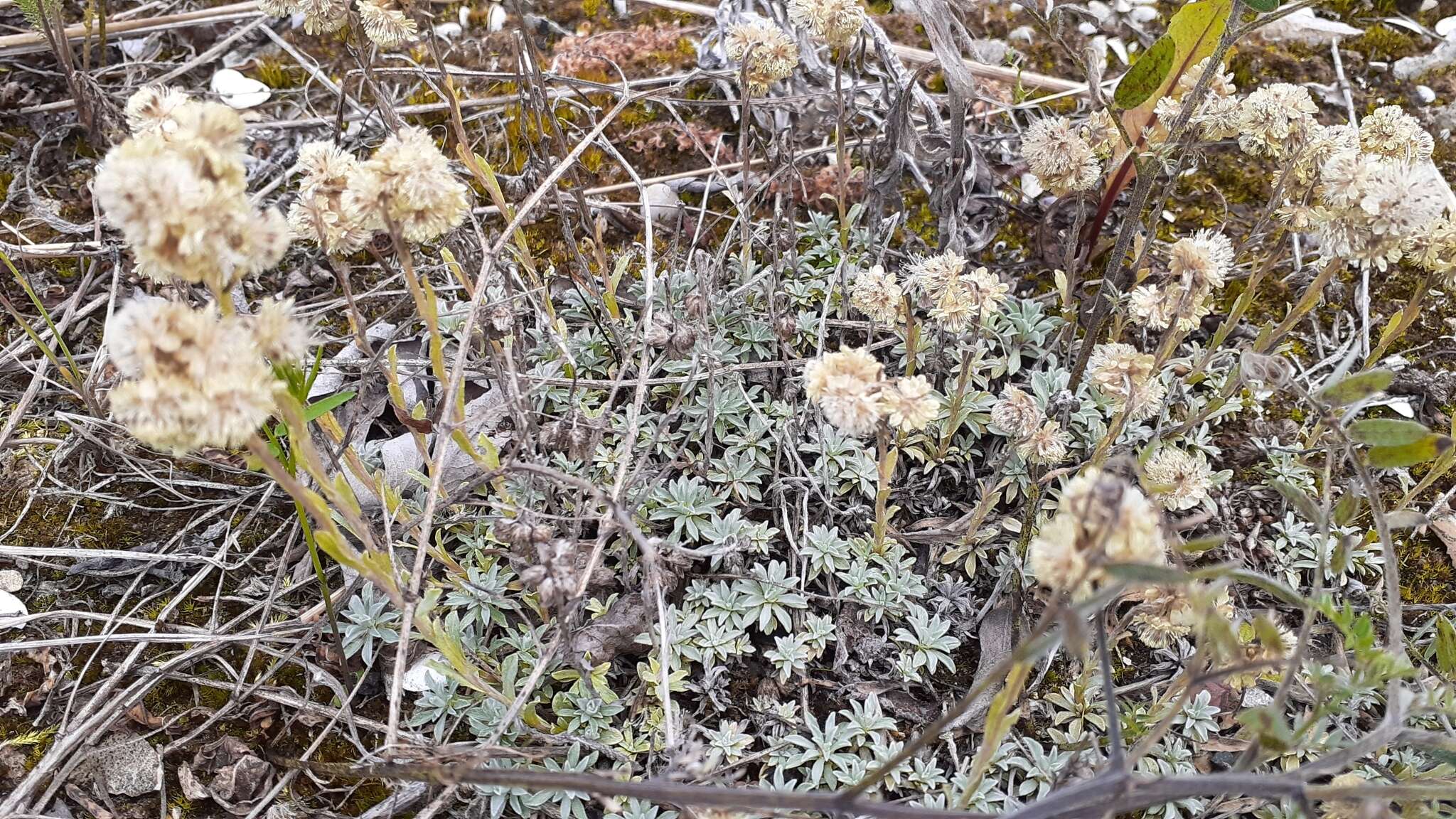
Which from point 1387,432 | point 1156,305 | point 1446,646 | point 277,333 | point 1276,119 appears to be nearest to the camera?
point 277,333

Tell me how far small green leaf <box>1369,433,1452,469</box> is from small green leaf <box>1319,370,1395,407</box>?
0.10m

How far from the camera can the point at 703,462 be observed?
2.50m

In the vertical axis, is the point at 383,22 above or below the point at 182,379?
above

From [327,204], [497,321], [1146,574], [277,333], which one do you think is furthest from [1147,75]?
[277,333]

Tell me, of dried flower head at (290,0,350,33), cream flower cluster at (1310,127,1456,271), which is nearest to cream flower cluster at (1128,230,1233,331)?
cream flower cluster at (1310,127,1456,271)

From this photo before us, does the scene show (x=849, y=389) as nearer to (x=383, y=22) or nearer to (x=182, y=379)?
(x=182, y=379)

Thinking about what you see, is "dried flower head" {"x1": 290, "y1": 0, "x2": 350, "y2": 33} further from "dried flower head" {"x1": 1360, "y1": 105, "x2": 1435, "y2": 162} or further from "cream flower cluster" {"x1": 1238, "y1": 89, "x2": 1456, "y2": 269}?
"dried flower head" {"x1": 1360, "y1": 105, "x2": 1435, "y2": 162}

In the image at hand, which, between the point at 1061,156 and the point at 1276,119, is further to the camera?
the point at 1061,156

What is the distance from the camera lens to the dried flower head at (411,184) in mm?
1598

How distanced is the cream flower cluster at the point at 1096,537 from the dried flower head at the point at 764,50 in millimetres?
1583

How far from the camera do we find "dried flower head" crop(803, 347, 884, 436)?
1685 mm

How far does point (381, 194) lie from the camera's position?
5.30 feet

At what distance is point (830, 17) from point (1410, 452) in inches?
63.3

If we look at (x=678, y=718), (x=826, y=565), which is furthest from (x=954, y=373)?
(x=678, y=718)
